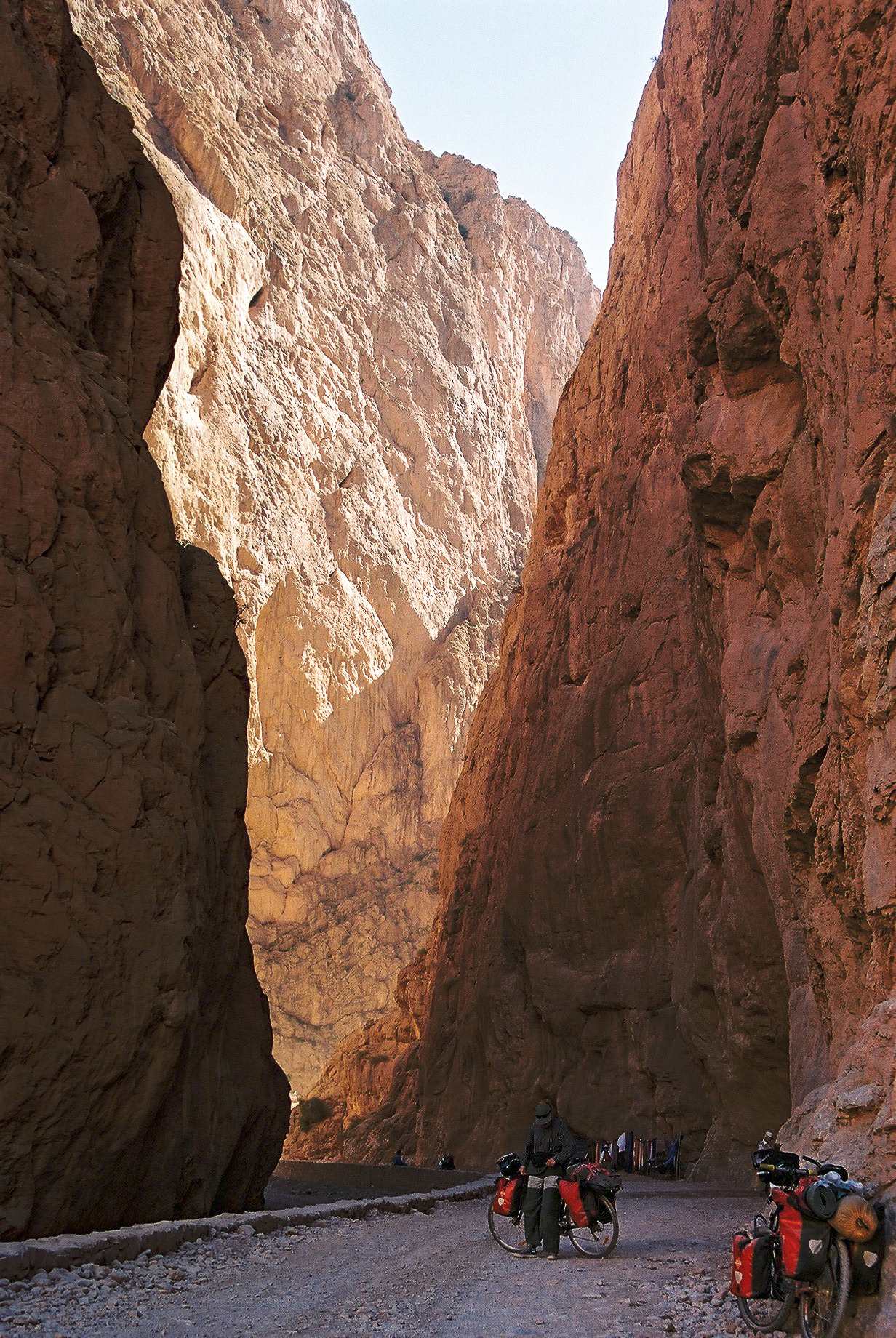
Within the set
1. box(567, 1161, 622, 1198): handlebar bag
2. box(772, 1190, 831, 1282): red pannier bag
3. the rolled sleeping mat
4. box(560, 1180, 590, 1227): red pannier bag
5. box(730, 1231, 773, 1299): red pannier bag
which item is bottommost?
box(560, 1180, 590, 1227): red pannier bag

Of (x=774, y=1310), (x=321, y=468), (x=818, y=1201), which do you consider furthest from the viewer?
(x=321, y=468)

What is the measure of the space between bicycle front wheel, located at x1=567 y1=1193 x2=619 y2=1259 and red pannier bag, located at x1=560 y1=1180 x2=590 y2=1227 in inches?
5.3

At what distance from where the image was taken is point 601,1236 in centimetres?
868

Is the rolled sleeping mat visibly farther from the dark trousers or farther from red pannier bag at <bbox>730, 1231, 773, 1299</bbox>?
the dark trousers

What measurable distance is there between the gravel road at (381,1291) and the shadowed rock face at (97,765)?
1.93 meters

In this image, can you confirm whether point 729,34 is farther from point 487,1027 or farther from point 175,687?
point 487,1027

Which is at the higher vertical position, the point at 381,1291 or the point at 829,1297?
the point at 829,1297

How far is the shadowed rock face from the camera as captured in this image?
31.9 feet

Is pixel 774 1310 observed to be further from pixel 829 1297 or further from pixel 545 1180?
pixel 545 1180

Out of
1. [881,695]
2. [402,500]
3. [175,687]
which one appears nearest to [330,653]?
[402,500]

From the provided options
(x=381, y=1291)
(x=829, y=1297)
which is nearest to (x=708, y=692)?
(x=381, y=1291)

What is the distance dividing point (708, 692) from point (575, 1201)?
1526 centimetres

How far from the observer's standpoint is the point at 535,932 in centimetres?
2975

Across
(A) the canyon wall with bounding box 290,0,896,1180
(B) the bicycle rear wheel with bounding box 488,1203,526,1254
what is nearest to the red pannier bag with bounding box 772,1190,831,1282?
(A) the canyon wall with bounding box 290,0,896,1180
